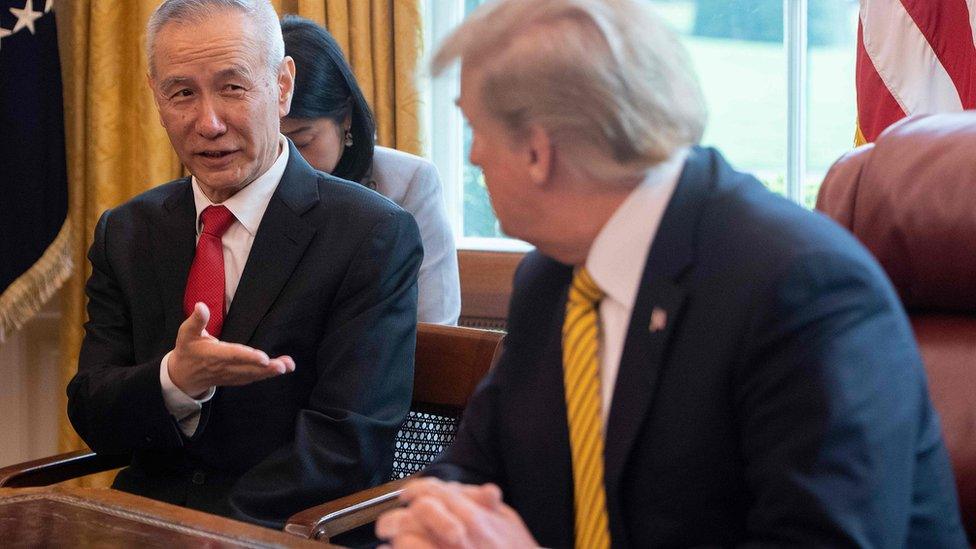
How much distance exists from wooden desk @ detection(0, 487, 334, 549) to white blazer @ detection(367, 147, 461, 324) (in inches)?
60.0

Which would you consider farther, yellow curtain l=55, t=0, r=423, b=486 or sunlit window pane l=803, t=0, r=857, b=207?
yellow curtain l=55, t=0, r=423, b=486

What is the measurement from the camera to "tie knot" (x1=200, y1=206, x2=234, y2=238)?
7.30 feet

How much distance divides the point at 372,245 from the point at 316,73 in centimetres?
88

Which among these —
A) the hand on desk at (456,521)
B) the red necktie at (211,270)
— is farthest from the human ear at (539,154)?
the red necktie at (211,270)

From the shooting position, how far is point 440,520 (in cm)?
122

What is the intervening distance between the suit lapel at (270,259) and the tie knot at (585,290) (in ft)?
2.92

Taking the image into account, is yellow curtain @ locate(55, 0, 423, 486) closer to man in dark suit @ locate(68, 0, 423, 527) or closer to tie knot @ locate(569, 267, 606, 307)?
man in dark suit @ locate(68, 0, 423, 527)

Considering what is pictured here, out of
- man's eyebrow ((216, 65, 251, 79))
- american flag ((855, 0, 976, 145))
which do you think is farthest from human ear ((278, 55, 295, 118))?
american flag ((855, 0, 976, 145))

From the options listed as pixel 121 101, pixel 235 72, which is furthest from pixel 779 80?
pixel 121 101

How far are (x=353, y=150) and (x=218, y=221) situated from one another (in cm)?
82

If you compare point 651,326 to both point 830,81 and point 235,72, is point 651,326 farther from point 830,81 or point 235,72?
point 830,81

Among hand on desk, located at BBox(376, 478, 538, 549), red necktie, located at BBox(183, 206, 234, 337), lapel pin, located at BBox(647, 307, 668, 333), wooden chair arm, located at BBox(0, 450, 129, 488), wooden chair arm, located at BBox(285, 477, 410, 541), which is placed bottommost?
wooden chair arm, located at BBox(0, 450, 129, 488)

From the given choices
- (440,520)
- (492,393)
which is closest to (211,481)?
(492,393)

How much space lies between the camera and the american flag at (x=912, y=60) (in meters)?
2.77
